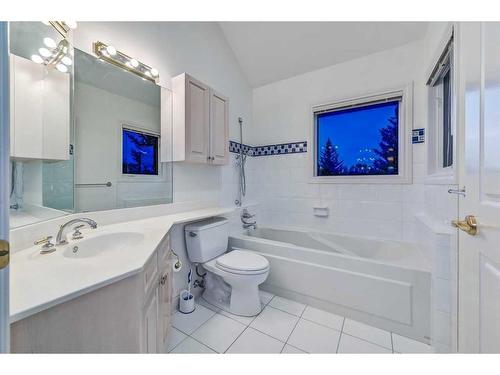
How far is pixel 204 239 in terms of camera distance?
5.97ft

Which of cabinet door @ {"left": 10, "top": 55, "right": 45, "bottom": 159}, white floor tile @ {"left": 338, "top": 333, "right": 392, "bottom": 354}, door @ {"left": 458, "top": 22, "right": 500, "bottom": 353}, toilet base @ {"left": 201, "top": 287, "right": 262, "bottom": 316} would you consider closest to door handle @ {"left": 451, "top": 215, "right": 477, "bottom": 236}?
door @ {"left": 458, "top": 22, "right": 500, "bottom": 353}

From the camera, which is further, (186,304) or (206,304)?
(206,304)

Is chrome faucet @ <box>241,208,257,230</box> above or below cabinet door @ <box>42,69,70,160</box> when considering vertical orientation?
below

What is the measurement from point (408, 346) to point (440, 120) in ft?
6.09

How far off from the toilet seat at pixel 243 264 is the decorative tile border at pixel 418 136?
1.92m

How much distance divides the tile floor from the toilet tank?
46 cm

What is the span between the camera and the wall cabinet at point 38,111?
3.06 feet

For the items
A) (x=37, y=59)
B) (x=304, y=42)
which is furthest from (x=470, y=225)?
(x=304, y=42)

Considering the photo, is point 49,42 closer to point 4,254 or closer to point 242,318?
point 4,254

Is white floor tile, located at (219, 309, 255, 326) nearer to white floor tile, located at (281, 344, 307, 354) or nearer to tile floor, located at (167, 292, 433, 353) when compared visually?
tile floor, located at (167, 292, 433, 353)

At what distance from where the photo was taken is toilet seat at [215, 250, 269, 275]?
1.61 metres

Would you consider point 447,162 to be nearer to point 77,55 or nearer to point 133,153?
point 133,153

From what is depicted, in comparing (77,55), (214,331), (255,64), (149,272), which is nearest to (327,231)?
(214,331)

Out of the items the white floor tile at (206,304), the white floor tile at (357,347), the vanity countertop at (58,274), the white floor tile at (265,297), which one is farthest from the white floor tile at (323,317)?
the vanity countertop at (58,274)
